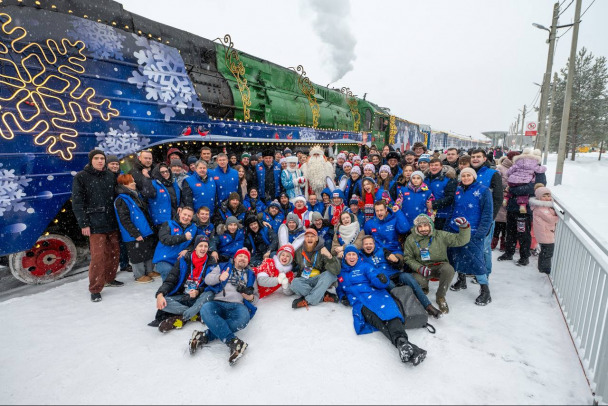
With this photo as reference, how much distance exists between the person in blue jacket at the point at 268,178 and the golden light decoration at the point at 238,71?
1.23 meters

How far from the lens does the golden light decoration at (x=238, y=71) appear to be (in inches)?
248

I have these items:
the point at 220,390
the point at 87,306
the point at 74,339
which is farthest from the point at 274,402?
the point at 87,306

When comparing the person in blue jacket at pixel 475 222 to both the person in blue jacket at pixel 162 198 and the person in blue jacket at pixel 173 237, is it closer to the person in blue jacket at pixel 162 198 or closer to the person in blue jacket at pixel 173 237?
the person in blue jacket at pixel 173 237

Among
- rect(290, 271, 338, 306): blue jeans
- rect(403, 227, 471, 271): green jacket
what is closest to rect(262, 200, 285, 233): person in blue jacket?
rect(290, 271, 338, 306): blue jeans

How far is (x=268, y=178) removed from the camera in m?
5.93

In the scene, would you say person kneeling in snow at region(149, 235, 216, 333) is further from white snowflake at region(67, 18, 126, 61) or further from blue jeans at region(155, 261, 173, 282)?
white snowflake at region(67, 18, 126, 61)

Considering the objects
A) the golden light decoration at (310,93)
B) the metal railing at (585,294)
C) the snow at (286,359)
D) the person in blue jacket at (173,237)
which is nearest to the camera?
the metal railing at (585,294)

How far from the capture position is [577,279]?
2994 mm

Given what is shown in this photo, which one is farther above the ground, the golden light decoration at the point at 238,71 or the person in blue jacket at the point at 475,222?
the golden light decoration at the point at 238,71

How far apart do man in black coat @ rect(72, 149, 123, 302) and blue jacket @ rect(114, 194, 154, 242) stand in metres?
0.12

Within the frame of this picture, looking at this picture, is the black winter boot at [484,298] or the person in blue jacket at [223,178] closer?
the black winter boot at [484,298]

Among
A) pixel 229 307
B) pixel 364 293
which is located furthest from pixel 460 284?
pixel 229 307

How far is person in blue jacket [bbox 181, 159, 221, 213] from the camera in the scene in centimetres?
435

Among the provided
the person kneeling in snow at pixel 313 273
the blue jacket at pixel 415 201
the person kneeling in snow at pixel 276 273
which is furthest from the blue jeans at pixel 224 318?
the blue jacket at pixel 415 201
